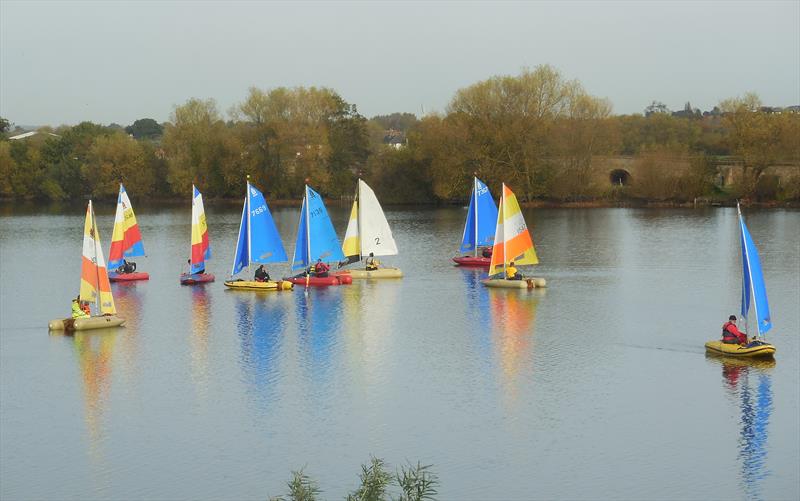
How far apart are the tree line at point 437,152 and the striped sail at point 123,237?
146 feet

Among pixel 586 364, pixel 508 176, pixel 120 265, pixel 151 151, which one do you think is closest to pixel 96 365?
pixel 586 364

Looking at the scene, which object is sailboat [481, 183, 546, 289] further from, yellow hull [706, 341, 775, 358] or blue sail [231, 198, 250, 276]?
yellow hull [706, 341, 775, 358]

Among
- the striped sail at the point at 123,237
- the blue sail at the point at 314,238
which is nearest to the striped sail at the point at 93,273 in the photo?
the blue sail at the point at 314,238

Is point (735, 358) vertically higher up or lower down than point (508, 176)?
lower down

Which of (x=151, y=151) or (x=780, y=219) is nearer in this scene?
(x=780, y=219)

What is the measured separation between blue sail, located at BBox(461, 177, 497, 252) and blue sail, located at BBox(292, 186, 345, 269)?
7.71 m

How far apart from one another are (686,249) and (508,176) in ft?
109

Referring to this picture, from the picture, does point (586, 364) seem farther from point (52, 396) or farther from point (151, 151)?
point (151, 151)

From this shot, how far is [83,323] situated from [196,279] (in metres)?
10.7

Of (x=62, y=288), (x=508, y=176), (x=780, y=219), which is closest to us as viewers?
(x=62, y=288)

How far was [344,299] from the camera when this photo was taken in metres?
41.8

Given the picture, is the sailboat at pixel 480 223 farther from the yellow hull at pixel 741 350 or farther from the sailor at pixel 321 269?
the yellow hull at pixel 741 350

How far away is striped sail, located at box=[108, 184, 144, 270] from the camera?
47312mm

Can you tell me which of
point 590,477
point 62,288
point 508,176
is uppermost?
point 508,176
